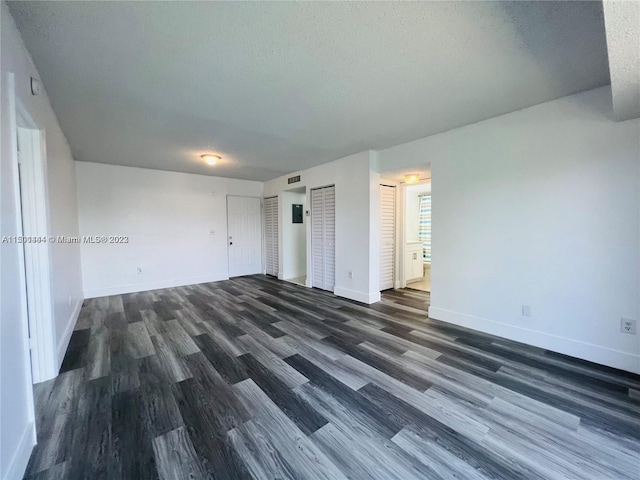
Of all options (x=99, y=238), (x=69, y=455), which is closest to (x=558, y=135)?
(x=69, y=455)

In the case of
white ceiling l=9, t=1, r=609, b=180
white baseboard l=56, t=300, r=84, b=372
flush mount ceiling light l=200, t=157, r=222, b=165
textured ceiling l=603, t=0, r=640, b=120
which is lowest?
white baseboard l=56, t=300, r=84, b=372

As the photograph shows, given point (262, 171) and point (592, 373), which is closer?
point (592, 373)

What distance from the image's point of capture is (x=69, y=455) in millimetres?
1456

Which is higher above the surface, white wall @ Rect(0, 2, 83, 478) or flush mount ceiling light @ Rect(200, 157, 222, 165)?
flush mount ceiling light @ Rect(200, 157, 222, 165)

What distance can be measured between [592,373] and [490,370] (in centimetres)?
86

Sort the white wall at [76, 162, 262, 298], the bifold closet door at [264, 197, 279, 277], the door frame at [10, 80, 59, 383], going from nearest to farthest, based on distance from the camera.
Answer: the door frame at [10, 80, 59, 383] < the white wall at [76, 162, 262, 298] < the bifold closet door at [264, 197, 279, 277]

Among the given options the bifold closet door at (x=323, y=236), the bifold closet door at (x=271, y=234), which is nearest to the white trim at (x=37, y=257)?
the bifold closet door at (x=323, y=236)

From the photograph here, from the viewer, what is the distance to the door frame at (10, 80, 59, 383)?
213 cm

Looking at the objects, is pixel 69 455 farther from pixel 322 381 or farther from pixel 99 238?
pixel 99 238

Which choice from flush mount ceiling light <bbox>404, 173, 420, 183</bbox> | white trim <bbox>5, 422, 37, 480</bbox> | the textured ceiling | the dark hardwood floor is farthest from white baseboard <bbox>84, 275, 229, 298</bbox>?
the textured ceiling

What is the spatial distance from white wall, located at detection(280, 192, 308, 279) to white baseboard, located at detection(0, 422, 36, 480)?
193 inches

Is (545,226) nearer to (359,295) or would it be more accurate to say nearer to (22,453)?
(359,295)

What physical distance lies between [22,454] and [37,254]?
61.7 inches

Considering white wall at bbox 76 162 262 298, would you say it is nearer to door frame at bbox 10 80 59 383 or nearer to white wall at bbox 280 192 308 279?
white wall at bbox 280 192 308 279
